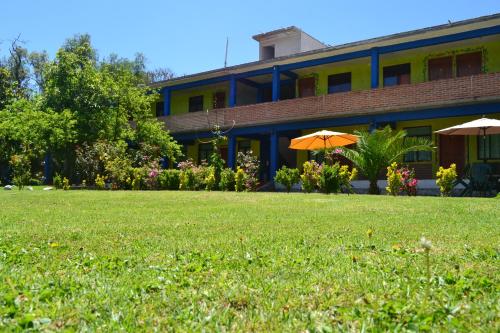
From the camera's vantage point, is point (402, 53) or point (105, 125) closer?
point (402, 53)

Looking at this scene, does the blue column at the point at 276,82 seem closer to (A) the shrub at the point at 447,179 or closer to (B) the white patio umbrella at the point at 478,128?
(B) the white patio umbrella at the point at 478,128

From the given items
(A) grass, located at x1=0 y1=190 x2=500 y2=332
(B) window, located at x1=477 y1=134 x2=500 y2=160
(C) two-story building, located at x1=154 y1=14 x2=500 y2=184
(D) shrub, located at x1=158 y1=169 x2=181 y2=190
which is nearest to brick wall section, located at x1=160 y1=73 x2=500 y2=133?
(C) two-story building, located at x1=154 y1=14 x2=500 y2=184

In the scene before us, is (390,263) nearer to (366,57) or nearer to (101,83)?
(366,57)

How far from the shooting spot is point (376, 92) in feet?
60.6

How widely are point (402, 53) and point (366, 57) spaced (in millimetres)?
1522

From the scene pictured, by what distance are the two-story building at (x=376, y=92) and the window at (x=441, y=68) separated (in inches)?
1.5

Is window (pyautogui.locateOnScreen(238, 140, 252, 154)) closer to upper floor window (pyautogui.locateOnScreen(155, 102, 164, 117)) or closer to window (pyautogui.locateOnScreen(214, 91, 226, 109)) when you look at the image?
window (pyautogui.locateOnScreen(214, 91, 226, 109))

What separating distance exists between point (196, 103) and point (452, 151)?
15256 mm

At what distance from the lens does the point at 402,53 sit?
20.5m

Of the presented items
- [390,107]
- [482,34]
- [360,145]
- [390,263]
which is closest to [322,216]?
[390,263]

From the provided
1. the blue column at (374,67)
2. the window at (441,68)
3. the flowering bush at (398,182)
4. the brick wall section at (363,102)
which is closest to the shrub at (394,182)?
the flowering bush at (398,182)

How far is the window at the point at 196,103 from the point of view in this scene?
29013mm

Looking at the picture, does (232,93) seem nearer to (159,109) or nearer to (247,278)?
(159,109)

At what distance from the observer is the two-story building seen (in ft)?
55.9
